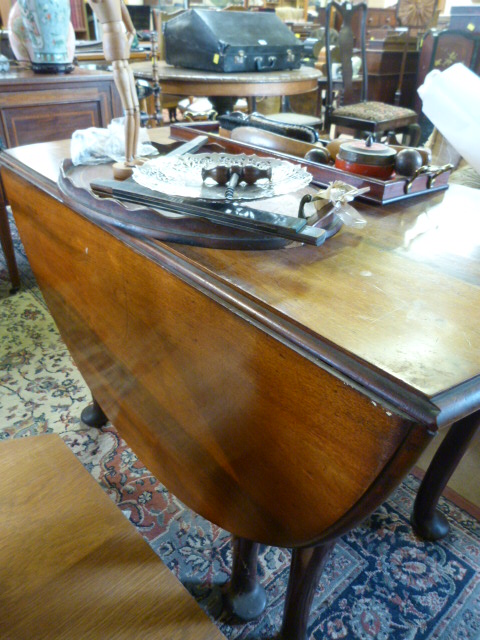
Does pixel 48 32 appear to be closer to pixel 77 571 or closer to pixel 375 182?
pixel 375 182

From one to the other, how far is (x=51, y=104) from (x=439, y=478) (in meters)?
1.83

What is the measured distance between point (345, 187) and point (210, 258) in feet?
0.84

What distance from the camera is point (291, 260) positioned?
646 mm

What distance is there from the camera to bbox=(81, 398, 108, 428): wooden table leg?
1352 millimetres

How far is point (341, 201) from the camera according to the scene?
0.74 meters

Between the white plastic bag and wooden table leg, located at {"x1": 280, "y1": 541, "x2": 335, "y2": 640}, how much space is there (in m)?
1.12

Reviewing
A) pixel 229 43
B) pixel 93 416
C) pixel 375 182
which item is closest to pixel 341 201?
pixel 375 182

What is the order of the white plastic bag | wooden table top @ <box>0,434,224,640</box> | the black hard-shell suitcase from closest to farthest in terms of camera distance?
wooden table top @ <box>0,434,224,640</box>
the white plastic bag
the black hard-shell suitcase

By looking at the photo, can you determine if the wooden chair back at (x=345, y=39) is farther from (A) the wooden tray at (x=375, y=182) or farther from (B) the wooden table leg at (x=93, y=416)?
(B) the wooden table leg at (x=93, y=416)

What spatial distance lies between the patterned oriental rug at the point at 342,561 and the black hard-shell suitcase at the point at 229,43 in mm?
2047

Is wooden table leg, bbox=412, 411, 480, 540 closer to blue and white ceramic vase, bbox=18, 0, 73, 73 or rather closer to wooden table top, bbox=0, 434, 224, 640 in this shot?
wooden table top, bbox=0, 434, 224, 640

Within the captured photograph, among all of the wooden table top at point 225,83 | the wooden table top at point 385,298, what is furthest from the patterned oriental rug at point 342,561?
the wooden table top at point 225,83

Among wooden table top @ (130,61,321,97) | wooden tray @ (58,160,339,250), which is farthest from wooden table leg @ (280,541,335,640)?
wooden table top @ (130,61,321,97)

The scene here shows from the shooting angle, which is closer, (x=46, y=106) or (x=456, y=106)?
(x=456, y=106)
